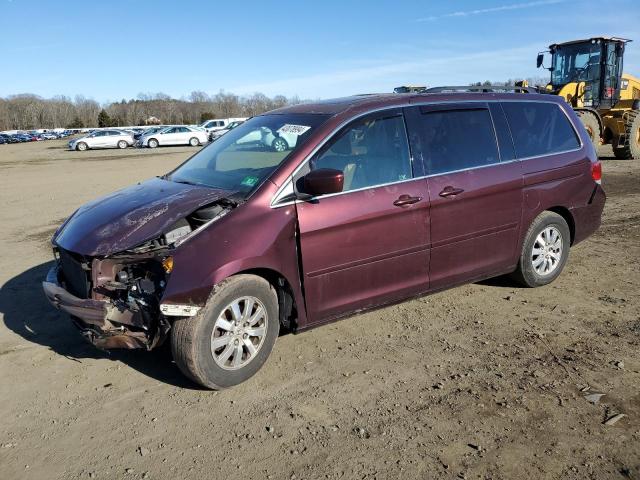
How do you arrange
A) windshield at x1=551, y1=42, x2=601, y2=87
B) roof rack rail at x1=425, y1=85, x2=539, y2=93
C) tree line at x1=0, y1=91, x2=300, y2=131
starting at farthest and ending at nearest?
tree line at x1=0, y1=91, x2=300, y2=131 < windshield at x1=551, y1=42, x2=601, y2=87 < roof rack rail at x1=425, y1=85, x2=539, y2=93

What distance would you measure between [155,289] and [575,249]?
5.67 meters

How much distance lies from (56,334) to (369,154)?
317cm

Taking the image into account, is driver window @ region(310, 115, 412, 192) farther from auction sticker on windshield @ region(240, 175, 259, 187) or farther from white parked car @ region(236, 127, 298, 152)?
auction sticker on windshield @ region(240, 175, 259, 187)

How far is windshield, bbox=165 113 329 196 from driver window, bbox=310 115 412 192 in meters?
0.24

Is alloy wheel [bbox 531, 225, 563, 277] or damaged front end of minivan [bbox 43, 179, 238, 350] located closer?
damaged front end of minivan [bbox 43, 179, 238, 350]

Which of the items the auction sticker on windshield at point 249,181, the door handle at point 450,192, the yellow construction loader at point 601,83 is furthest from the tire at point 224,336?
the yellow construction loader at point 601,83

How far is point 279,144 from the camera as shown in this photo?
4492mm

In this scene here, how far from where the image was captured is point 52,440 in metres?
3.40

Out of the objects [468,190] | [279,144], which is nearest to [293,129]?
[279,144]

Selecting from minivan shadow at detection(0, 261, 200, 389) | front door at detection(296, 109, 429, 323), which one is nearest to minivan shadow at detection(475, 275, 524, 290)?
front door at detection(296, 109, 429, 323)

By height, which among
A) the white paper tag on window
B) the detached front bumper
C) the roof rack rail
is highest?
the roof rack rail

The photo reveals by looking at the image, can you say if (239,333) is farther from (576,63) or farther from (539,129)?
(576,63)

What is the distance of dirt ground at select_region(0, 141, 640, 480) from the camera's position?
10.2ft

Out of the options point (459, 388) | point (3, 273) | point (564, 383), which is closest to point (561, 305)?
point (564, 383)
